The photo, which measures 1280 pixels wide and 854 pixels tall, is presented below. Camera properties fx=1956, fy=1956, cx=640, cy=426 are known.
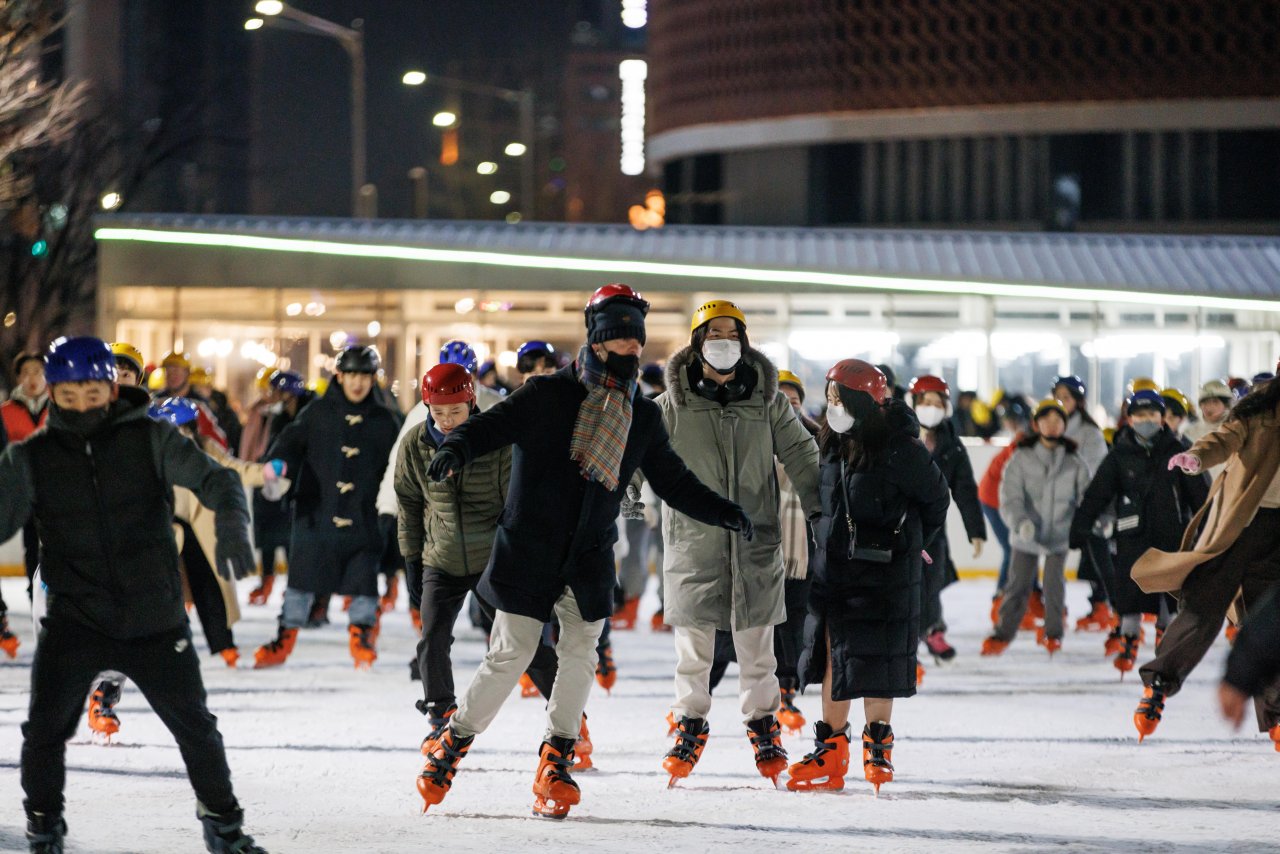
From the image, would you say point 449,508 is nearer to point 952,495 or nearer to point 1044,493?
point 952,495

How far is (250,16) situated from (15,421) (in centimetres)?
1831

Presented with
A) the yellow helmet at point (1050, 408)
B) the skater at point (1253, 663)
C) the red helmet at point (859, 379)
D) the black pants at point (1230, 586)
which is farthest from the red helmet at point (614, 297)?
the yellow helmet at point (1050, 408)

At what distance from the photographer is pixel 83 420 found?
5406 mm

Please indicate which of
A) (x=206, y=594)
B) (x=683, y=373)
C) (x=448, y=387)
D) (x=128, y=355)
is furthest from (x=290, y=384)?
(x=683, y=373)

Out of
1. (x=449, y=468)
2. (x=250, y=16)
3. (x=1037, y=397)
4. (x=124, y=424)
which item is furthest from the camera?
(x=250, y=16)

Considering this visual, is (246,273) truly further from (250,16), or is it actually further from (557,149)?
(557,149)

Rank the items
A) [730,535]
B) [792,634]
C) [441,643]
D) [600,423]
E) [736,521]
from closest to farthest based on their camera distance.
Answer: [600,423] → [736,521] → [730,535] → [441,643] → [792,634]

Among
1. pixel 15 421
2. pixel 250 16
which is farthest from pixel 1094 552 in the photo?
pixel 250 16

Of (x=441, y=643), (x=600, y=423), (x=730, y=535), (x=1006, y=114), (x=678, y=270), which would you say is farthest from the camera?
(x=1006, y=114)

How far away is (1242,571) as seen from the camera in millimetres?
7867

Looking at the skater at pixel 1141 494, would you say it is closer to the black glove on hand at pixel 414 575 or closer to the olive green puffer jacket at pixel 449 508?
the olive green puffer jacket at pixel 449 508

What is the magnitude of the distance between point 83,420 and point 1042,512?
26.1 feet

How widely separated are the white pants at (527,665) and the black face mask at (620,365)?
2.40ft

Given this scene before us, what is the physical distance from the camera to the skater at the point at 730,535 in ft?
23.8
